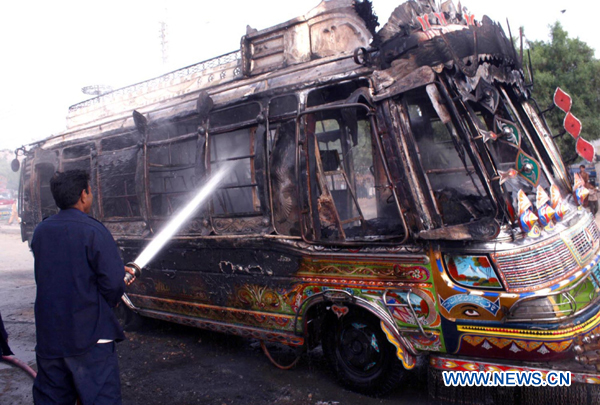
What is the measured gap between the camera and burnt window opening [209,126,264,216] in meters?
4.57

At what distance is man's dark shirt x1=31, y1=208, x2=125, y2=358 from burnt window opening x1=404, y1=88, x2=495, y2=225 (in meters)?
2.41

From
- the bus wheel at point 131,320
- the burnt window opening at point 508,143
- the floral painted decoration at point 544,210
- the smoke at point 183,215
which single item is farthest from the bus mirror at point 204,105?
the floral painted decoration at point 544,210

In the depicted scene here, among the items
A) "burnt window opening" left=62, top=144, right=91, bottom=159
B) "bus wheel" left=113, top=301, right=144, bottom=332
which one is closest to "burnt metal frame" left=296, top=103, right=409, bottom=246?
"bus wheel" left=113, top=301, right=144, bottom=332

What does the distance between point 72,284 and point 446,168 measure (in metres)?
3.14

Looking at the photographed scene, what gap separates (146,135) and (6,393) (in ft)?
10.3

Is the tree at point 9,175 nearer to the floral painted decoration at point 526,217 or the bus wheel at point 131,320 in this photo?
the bus wheel at point 131,320

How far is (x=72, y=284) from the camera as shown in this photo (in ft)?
8.48

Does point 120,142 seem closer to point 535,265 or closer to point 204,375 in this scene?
point 204,375

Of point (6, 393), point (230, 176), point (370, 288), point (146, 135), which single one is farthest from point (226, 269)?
point (6, 393)

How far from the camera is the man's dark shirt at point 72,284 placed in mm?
2570

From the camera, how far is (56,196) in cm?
274

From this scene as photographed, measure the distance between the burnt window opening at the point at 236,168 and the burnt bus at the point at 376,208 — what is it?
3cm

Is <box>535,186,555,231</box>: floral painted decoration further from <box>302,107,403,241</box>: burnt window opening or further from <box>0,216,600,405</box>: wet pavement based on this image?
<box>0,216,600,405</box>: wet pavement

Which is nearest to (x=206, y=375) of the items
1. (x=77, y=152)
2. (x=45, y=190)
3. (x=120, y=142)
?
(x=120, y=142)
